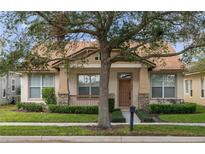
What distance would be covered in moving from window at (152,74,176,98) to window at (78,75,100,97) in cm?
399

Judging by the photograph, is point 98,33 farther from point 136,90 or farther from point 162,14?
point 136,90

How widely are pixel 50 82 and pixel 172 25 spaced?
1388 cm

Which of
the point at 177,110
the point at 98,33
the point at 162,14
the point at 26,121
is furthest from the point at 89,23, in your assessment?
the point at 177,110

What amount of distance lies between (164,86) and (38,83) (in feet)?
29.4

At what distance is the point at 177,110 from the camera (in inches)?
900

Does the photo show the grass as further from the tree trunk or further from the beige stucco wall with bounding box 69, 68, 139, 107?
the beige stucco wall with bounding box 69, 68, 139, 107

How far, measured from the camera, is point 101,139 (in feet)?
41.1

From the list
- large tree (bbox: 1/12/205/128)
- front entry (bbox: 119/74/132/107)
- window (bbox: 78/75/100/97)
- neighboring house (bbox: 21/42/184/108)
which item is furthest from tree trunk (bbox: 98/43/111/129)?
front entry (bbox: 119/74/132/107)

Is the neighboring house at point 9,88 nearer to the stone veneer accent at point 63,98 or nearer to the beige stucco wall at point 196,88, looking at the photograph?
the stone veneer accent at point 63,98

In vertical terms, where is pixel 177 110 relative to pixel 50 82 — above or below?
below

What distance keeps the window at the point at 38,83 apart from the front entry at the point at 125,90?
16.2 feet

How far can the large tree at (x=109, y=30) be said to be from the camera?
13.5 meters

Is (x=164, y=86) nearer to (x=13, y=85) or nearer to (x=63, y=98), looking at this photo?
(x=63, y=98)

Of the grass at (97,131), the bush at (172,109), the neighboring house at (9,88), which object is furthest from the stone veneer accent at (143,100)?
the neighboring house at (9,88)
